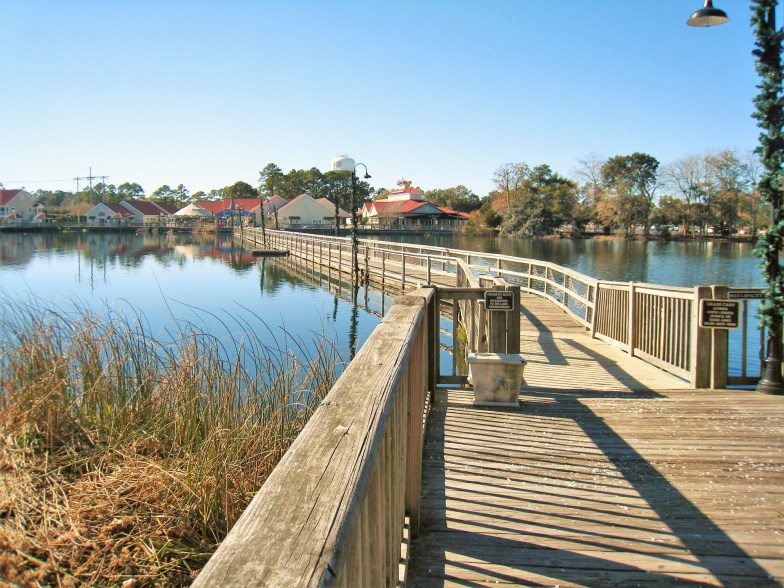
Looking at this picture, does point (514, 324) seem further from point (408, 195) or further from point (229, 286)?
point (408, 195)

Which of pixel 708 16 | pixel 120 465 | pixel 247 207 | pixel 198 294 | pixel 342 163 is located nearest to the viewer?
pixel 120 465

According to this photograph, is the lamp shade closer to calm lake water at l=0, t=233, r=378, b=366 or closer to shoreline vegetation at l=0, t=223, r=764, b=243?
shoreline vegetation at l=0, t=223, r=764, b=243

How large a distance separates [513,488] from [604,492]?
47cm

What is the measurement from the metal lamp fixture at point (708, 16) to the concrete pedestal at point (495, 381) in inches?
151

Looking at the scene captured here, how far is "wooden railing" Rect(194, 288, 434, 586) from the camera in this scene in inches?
32.0

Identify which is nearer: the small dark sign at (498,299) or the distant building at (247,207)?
the small dark sign at (498,299)

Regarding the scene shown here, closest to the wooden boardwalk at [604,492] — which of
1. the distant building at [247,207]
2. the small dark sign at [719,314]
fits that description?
the small dark sign at [719,314]

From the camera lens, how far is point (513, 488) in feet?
10.6

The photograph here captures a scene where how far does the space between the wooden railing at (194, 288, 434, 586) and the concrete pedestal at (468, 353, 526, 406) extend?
2715mm

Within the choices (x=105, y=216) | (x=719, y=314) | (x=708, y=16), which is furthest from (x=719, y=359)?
(x=105, y=216)

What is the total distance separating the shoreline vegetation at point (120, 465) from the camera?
311 cm

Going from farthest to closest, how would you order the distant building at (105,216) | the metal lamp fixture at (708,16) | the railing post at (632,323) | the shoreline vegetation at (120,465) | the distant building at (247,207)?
1. the distant building at (105,216)
2. the distant building at (247,207)
3. the railing post at (632,323)
4. the metal lamp fixture at (708,16)
5. the shoreline vegetation at (120,465)

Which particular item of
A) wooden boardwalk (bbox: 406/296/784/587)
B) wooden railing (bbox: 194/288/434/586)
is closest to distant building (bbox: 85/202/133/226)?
wooden boardwalk (bbox: 406/296/784/587)

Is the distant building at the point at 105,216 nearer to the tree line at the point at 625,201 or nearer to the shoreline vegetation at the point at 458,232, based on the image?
the shoreline vegetation at the point at 458,232
